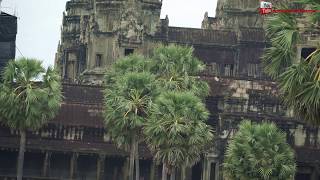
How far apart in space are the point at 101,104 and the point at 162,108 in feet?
82.0

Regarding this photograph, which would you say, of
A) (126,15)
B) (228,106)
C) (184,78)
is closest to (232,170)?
(184,78)

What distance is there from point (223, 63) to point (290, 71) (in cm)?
6483

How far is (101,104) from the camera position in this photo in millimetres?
80750

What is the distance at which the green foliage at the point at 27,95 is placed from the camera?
65125 millimetres

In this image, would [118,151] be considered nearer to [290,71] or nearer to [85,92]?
[85,92]

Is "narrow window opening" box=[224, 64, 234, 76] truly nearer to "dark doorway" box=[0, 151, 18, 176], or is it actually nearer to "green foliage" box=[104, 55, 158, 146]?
"dark doorway" box=[0, 151, 18, 176]

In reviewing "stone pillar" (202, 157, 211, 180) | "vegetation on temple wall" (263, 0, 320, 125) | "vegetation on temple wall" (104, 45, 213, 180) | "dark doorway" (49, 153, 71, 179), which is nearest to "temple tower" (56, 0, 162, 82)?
"vegetation on temple wall" (104, 45, 213, 180)

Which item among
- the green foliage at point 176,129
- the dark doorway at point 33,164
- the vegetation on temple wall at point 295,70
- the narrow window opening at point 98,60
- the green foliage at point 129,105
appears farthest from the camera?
the narrow window opening at point 98,60

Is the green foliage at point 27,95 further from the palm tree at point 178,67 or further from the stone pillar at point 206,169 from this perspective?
the stone pillar at point 206,169

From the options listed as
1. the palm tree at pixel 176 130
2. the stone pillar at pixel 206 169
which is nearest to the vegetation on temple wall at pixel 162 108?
the palm tree at pixel 176 130

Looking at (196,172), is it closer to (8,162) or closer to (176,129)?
(8,162)

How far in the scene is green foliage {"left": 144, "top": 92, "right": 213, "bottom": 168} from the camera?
182ft

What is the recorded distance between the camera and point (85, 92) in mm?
82500

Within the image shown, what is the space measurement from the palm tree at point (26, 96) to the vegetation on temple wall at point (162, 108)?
475 cm
